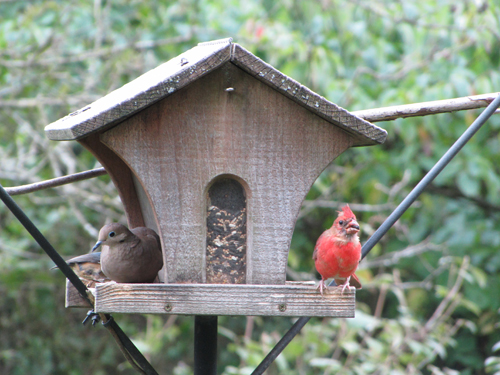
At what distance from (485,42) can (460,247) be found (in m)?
1.87

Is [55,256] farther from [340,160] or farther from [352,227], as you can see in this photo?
[340,160]

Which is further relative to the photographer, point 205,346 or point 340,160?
point 340,160

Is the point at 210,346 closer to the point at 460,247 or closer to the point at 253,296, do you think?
the point at 253,296

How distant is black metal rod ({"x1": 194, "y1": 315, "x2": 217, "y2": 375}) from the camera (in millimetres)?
2158

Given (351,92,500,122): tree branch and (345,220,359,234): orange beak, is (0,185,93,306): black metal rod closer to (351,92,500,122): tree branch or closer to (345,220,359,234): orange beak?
(345,220,359,234): orange beak

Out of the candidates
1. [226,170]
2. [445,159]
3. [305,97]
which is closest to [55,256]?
[226,170]

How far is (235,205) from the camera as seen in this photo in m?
2.07

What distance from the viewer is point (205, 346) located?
7.10 feet

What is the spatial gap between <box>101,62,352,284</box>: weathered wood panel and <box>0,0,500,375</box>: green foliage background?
6.36 ft

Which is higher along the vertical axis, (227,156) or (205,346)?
(227,156)

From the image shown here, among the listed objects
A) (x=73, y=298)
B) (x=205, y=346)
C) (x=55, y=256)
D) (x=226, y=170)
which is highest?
(x=226, y=170)

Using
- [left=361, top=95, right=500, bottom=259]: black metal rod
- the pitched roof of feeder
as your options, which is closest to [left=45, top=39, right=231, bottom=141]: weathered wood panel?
the pitched roof of feeder

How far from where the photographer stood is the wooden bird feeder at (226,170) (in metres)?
1.87

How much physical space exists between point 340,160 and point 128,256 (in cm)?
420
